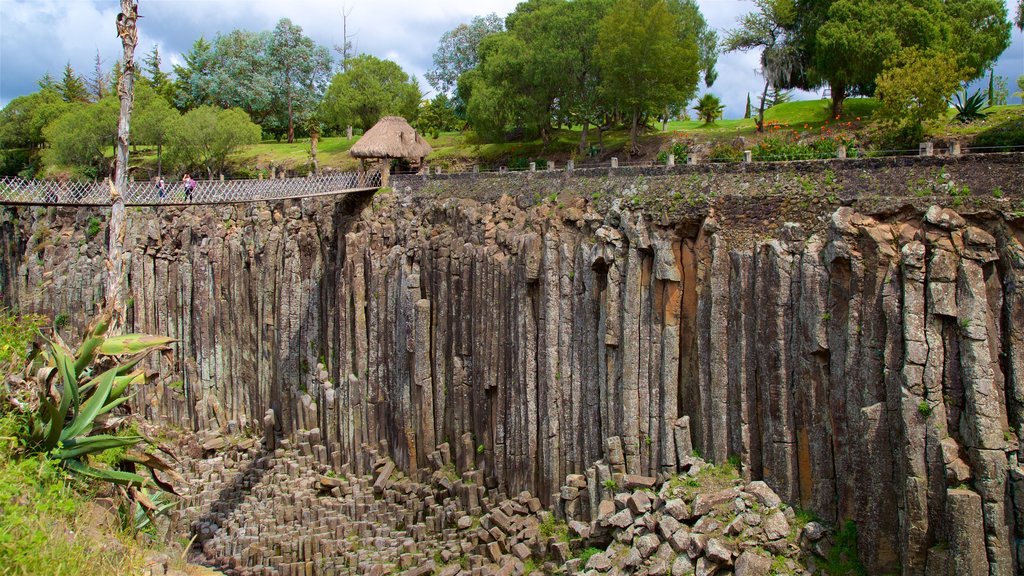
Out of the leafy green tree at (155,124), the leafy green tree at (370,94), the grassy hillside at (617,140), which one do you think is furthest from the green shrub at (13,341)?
the leafy green tree at (370,94)

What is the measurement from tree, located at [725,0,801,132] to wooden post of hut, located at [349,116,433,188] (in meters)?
15.2

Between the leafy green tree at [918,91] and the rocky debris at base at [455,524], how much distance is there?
49.8ft

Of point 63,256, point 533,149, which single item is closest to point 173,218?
point 63,256

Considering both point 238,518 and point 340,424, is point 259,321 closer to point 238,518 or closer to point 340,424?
point 340,424

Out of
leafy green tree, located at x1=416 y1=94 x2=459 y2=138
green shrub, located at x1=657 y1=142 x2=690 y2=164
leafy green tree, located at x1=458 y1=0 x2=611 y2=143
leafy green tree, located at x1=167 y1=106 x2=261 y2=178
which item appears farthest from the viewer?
leafy green tree, located at x1=416 y1=94 x2=459 y2=138

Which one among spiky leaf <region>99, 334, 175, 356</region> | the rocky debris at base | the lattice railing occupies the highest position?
the lattice railing

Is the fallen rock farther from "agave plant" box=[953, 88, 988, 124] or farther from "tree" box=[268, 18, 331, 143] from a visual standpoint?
"tree" box=[268, 18, 331, 143]

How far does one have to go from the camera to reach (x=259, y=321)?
30750 mm

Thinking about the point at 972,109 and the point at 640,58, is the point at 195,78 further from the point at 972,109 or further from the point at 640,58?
the point at 972,109

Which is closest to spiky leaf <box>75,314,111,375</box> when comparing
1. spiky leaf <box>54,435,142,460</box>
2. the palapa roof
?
spiky leaf <box>54,435,142,460</box>

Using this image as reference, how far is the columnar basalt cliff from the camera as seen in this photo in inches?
554

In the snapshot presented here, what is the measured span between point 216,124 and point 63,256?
491 inches

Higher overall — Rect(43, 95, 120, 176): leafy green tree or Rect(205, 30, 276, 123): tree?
Rect(205, 30, 276, 123): tree

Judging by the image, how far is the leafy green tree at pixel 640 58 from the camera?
33094 mm
